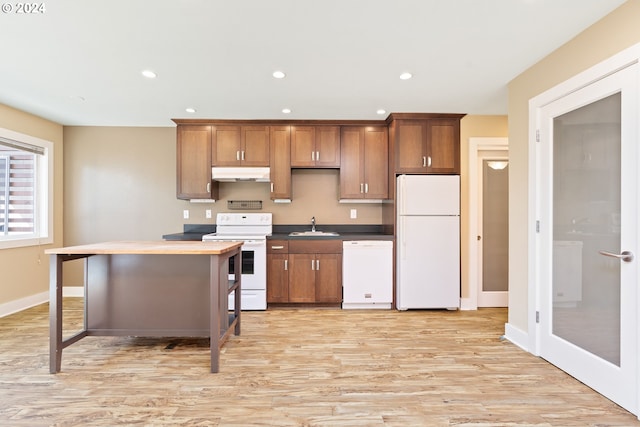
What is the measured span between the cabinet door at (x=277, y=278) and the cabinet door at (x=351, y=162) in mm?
1167

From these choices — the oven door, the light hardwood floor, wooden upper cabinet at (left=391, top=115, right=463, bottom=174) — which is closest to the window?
the light hardwood floor

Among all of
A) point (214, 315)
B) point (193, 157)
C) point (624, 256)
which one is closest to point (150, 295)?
point (214, 315)

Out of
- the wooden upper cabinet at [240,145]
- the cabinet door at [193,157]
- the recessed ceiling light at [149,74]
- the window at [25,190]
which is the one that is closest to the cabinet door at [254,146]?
the wooden upper cabinet at [240,145]

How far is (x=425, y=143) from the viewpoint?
3.84 meters

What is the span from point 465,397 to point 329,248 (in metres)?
2.19

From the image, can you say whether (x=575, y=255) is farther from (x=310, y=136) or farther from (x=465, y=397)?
(x=310, y=136)

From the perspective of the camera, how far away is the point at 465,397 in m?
1.97

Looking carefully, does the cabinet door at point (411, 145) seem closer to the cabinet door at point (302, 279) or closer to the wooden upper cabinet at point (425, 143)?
the wooden upper cabinet at point (425, 143)

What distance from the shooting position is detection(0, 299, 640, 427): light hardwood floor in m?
1.78

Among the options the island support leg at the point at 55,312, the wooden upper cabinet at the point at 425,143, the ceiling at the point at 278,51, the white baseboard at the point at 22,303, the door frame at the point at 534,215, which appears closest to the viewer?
the ceiling at the point at 278,51

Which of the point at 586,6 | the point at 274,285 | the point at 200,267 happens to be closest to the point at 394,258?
the point at 274,285

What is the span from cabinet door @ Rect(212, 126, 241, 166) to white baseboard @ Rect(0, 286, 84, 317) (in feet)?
8.95

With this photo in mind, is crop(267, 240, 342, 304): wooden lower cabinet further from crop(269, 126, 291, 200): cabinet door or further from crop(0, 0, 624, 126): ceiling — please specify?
crop(0, 0, 624, 126): ceiling

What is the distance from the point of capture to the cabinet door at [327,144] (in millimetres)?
4098
